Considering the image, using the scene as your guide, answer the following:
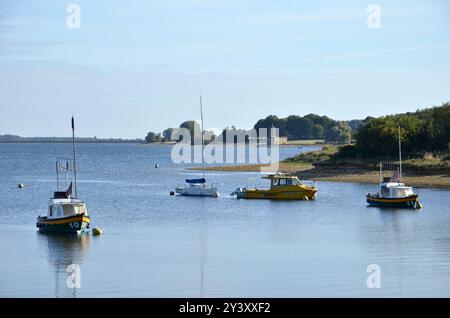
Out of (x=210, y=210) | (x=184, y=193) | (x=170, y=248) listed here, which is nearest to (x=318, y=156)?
(x=184, y=193)

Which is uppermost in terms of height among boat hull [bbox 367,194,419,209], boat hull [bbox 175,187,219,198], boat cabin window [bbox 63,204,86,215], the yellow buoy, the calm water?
boat cabin window [bbox 63,204,86,215]

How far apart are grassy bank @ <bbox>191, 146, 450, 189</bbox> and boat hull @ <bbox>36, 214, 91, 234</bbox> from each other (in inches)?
2055

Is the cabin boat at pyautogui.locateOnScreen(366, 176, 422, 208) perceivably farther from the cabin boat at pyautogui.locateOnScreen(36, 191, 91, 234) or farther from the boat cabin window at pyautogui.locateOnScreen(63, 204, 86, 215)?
the boat cabin window at pyautogui.locateOnScreen(63, 204, 86, 215)

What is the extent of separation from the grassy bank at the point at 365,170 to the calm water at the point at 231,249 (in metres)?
14.8

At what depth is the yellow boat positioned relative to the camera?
88312 millimetres

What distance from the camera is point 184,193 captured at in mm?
94312

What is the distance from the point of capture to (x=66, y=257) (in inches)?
1927

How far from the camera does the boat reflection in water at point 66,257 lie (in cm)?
4044

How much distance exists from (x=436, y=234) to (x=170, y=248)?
17687mm

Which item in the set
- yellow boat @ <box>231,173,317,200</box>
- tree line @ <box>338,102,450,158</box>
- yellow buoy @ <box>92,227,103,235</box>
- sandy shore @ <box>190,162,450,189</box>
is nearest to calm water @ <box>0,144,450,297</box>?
yellow buoy @ <box>92,227,103,235</box>

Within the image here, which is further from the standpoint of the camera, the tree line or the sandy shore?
the tree line

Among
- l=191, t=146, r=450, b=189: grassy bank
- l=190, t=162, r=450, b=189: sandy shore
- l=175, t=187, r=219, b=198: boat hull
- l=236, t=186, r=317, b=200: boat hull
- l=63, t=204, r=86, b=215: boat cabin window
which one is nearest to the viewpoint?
l=63, t=204, r=86, b=215: boat cabin window

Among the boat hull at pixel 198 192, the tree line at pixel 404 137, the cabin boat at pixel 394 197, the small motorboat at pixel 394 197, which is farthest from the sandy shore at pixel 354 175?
the boat hull at pixel 198 192
